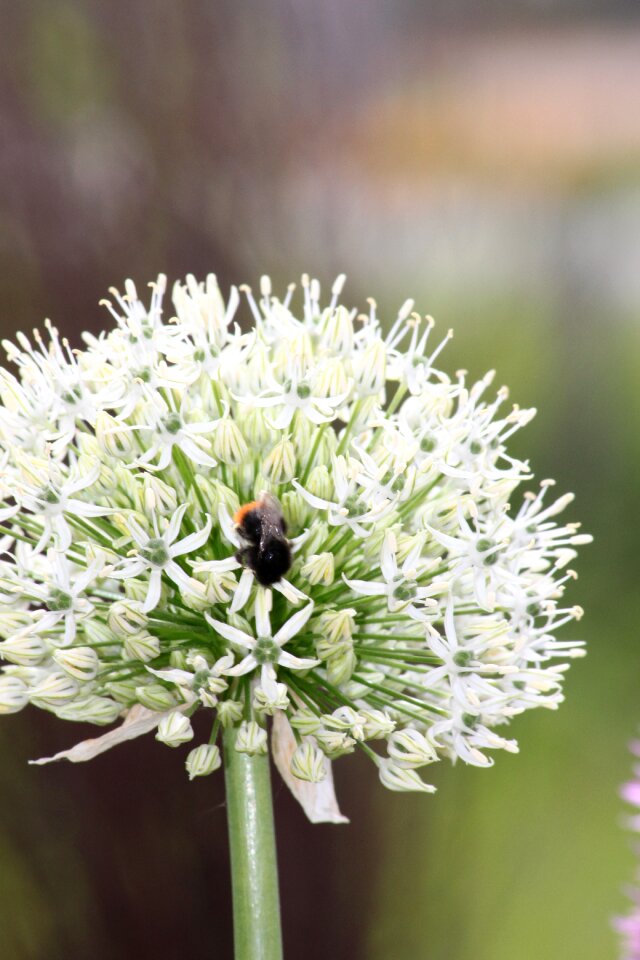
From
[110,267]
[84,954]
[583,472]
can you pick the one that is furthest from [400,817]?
[110,267]

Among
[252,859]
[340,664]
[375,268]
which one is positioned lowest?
[252,859]

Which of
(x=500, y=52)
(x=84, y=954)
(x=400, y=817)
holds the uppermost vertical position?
(x=500, y=52)

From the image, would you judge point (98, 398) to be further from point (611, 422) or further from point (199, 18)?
point (611, 422)

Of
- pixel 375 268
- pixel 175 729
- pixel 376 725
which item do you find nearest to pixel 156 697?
pixel 175 729

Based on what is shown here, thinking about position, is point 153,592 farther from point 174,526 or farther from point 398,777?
point 398,777

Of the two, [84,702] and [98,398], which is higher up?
[98,398]

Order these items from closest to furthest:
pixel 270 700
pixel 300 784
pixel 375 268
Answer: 1. pixel 270 700
2. pixel 300 784
3. pixel 375 268

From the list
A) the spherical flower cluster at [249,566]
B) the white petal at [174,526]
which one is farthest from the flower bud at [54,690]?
the white petal at [174,526]
